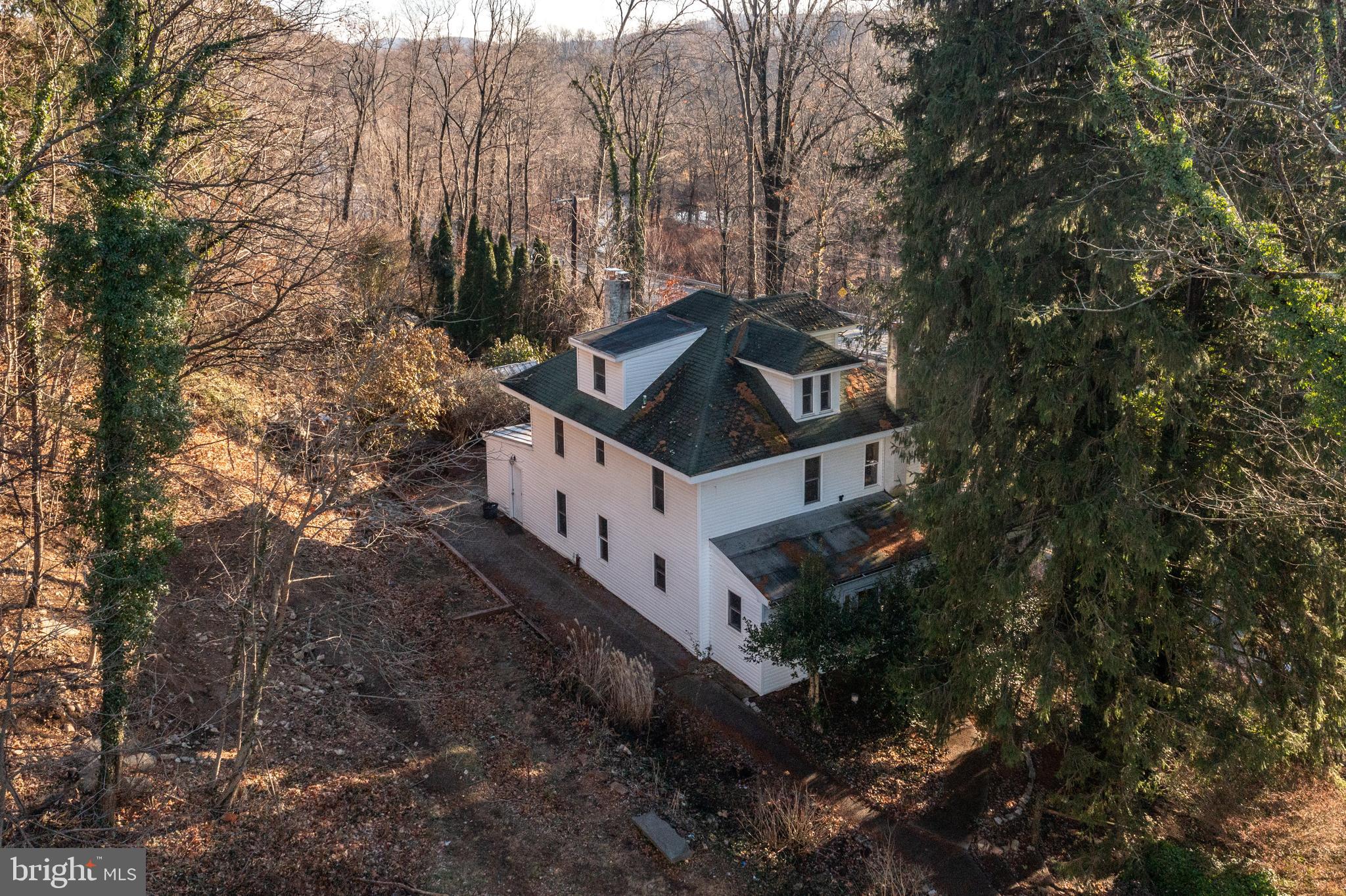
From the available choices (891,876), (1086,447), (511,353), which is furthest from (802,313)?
(511,353)

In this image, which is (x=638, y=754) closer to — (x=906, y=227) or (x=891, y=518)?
(x=891, y=518)

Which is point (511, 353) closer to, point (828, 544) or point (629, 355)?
point (629, 355)

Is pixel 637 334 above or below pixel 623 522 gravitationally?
above

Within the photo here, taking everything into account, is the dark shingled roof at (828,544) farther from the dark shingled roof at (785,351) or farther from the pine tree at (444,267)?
the pine tree at (444,267)

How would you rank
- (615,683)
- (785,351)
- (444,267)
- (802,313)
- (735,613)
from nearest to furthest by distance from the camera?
(615,683)
(735,613)
(785,351)
(802,313)
(444,267)

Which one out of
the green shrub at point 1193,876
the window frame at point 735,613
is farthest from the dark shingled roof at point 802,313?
the green shrub at point 1193,876

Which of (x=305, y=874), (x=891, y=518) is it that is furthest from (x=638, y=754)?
(x=891, y=518)
